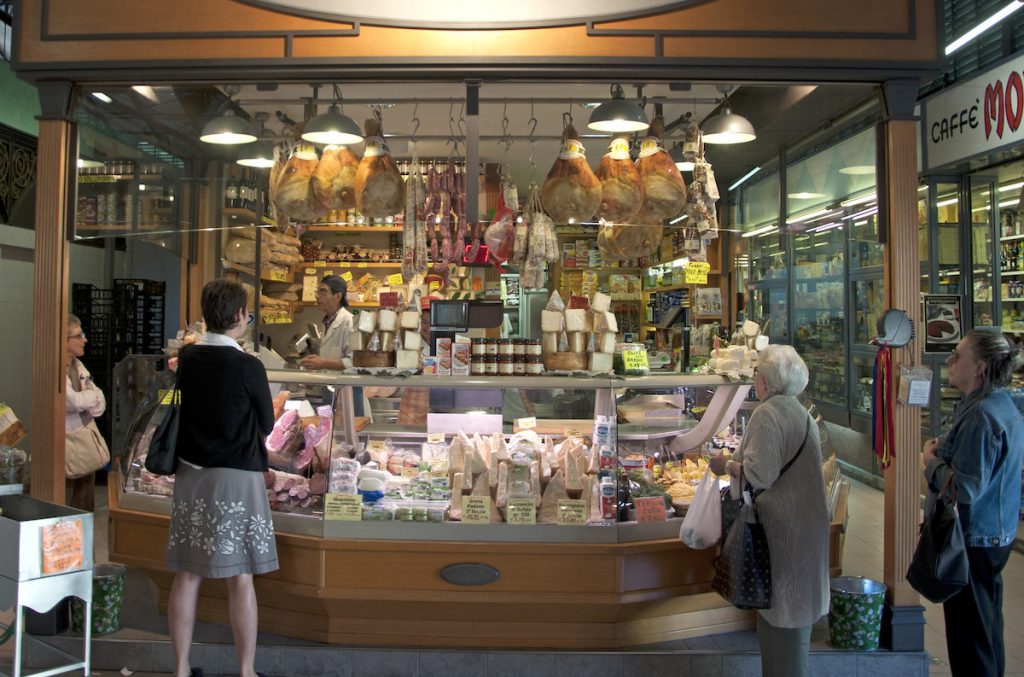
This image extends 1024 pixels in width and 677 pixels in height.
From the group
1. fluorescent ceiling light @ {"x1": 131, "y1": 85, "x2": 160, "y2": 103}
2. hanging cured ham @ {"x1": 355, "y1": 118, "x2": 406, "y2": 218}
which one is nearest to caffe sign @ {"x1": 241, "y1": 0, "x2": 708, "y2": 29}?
fluorescent ceiling light @ {"x1": 131, "y1": 85, "x2": 160, "y2": 103}

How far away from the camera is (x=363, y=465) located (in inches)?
164

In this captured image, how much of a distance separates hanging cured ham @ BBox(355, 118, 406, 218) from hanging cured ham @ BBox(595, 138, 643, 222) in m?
1.25

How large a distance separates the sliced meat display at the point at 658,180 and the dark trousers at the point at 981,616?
2.45m

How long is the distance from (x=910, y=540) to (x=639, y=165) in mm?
2586

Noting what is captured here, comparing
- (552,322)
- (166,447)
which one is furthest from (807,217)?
(166,447)

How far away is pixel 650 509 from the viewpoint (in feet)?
12.8

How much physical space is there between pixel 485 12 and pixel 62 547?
3149 mm

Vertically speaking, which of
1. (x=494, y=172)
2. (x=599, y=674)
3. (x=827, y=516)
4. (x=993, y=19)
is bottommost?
(x=599, y=674)

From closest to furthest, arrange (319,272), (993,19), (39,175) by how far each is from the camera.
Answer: (39,175) < (993,19) < (319,272)

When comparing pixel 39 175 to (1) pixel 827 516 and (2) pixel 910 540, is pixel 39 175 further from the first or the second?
(2) pixel 910 540

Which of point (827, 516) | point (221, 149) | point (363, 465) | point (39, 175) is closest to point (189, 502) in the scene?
point (363, 465)

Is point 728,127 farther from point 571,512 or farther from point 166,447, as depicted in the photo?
point 166,447

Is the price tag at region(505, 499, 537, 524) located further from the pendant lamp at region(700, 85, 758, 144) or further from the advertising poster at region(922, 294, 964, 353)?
the advertising poster at region(922, 294, 964, 353)

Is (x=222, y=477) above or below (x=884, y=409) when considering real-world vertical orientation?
below
